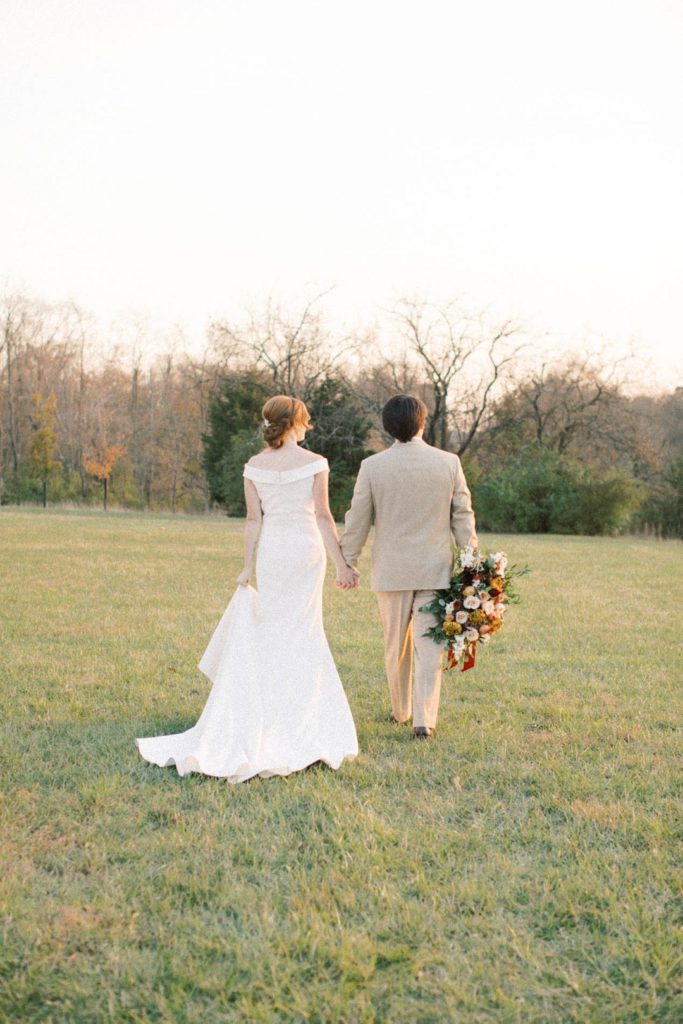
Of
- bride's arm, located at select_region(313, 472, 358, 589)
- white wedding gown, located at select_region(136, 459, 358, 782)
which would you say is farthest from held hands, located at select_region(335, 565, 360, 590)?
white wedding gown, located at select_region(136, 459, 358, 782)

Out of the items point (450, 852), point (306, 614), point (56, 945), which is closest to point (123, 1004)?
point (56, 945)

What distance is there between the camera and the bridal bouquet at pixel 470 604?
6051 millimetres

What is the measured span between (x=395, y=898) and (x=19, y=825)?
196 centimetres

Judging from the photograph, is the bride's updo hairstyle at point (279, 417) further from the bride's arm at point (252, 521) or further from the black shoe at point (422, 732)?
the black shoe at point (422, 732)

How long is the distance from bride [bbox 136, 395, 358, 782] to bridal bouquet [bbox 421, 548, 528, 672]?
0.76 m

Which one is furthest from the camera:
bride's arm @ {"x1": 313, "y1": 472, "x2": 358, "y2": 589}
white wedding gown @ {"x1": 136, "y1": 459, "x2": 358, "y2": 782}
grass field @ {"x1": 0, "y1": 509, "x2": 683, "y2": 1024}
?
bride's arm @ {"x1": 313, "y1": 472, "x2": 358, "y2": 589}

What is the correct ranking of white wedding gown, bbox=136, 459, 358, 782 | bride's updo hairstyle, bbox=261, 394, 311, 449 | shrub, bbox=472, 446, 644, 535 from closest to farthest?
white wedding gown, bbox=136, 459, 358, 782 → bride's updo hairstyle, bbox=261, 394, 311, 449 → shrub, bbox=472, 446, 644, 535

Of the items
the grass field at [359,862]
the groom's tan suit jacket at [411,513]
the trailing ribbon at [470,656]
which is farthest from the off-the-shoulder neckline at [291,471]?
the grass field at [359,862]

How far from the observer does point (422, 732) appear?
614cm

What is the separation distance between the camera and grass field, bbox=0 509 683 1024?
10.0 feet

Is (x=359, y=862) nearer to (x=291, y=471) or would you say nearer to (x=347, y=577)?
(x=347, y=577)

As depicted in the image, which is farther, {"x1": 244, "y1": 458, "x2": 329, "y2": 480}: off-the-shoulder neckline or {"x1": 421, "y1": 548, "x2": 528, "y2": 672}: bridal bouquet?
{"x1": 421, "y1": 548, "x2": 528, "y2": 672}: bridal bouquet

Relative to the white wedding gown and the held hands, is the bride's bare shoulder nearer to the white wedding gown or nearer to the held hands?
the white wedding gown

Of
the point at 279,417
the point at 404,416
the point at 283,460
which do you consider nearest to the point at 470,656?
the point at 404,416
